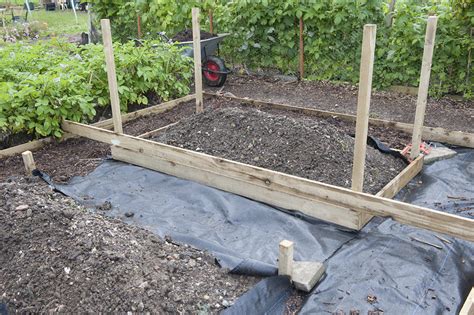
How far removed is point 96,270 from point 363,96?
187 cm

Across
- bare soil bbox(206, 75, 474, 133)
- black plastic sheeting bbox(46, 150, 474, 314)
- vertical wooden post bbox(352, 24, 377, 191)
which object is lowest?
black plastic sheeting bbox(46, 150, 474, 314)

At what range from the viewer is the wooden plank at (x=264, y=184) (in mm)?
2660

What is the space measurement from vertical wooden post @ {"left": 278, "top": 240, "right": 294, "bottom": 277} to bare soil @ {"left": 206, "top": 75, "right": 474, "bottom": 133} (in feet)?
11.1

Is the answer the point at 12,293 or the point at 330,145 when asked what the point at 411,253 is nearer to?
the point at 330,145

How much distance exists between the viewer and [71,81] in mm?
4582

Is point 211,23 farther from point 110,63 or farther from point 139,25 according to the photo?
point 110,63

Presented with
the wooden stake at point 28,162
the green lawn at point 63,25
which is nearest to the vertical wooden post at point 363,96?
the wooden stake at point 28,162

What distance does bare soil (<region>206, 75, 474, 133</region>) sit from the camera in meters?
5.34

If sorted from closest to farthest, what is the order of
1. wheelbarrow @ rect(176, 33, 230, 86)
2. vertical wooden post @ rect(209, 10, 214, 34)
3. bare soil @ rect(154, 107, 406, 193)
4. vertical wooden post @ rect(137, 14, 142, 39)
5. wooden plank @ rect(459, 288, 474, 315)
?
wooden plank @ rect(459, 288, 474, 315), bare soil @ rect(154, 107, 406, 193), wheelbarrow @ rect(176, 33, 230, 86), vertical wooden post @ rect(209, 10, 214, 34), vertical wooden post @ rect(137, 14, 142, 39)

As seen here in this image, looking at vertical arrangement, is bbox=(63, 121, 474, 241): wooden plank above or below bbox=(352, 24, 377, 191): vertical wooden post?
below

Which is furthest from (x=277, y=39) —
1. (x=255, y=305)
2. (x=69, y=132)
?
(x=255, y=305)

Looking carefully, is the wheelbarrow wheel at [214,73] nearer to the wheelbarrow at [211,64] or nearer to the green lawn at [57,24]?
the wheelbarrow at [211,64]

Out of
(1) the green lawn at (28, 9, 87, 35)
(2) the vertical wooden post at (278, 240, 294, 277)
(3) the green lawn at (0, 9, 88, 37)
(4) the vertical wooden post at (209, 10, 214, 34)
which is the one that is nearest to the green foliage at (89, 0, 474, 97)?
(4) the vertical wooden post at (209, 10, 214, 34)

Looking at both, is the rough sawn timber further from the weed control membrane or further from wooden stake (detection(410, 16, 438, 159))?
wooden stake (detection(410, 16, 438, 159))
